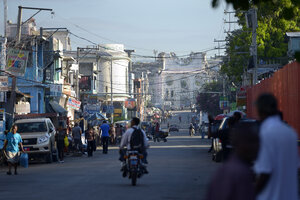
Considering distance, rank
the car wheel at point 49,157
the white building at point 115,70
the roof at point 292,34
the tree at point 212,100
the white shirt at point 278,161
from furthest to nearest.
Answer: the tree at point 212,100
the white building at point 115,70
the roof at point 292,34
the car wheel at point 49,157
the white shirt at point 278,161

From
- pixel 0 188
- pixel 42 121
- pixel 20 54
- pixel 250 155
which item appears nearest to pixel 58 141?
pixel 42 121

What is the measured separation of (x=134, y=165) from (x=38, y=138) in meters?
A: 13.6

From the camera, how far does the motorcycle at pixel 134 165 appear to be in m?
17.2

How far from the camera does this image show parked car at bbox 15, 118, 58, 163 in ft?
98.3

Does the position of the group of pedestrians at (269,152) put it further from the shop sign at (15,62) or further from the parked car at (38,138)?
the shop sign at (15,62)

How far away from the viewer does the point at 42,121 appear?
3089 centimetres

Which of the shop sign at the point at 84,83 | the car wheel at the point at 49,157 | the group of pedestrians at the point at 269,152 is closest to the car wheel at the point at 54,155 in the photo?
the car wheel at the point at 49,157

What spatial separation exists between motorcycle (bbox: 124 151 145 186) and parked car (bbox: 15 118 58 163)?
13.0 metres

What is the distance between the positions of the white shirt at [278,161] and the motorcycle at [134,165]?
433 inches

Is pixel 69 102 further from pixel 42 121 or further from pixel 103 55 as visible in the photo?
pixel 103 55

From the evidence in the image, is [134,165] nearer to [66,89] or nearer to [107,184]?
[107,184]

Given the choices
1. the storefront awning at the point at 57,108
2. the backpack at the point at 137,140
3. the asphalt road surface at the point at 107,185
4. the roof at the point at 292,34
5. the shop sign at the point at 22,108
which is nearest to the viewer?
the asphalt road surface at the point at 107,185

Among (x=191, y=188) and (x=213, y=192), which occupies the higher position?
(x=213, y=192)

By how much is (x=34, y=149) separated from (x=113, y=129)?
980 inches
